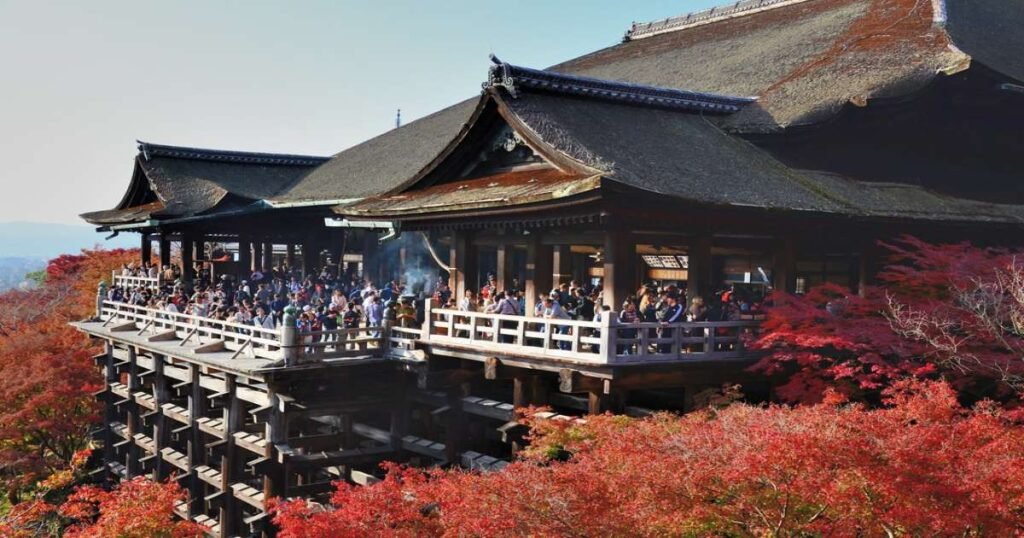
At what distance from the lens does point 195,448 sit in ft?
75.7

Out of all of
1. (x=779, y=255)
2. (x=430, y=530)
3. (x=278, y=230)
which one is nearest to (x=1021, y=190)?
(x=779, y=255)

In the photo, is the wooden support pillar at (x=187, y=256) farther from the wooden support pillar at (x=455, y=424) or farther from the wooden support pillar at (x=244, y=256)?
the wooden support pillar at (x=455, y=424)

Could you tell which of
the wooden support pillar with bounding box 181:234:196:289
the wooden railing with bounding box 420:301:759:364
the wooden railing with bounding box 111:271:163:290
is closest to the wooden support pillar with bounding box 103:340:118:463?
the wooden railing with bounding box 111:271:163:290

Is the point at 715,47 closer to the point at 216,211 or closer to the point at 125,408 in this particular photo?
the point at 216,211

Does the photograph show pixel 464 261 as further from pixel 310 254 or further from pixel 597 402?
pixel 310 254

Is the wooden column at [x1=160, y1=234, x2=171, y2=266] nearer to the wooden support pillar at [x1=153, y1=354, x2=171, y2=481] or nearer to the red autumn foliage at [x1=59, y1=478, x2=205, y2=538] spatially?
the wooden support pillar at [x1=153, y1=354, x2=171, y2=481]

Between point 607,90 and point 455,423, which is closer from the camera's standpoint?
point 455,423

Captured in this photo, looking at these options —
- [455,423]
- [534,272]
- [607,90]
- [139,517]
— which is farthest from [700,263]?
[139,517]

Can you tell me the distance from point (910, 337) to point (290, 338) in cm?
1089

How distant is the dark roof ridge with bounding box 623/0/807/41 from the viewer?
30.8 meters

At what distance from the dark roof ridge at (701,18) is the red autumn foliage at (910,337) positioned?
16855mm

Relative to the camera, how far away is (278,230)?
31938 millimetres

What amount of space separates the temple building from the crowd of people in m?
0.38

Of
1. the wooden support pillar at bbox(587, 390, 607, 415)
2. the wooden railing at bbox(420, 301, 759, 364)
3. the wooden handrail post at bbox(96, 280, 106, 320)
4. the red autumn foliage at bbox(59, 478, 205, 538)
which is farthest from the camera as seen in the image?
the wooden handrail post at bbox(96, 280, 106, 320)
